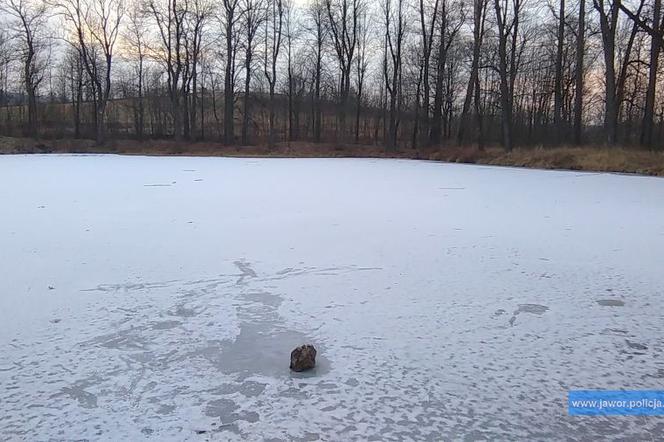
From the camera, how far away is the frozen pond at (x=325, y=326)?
73.8 inches

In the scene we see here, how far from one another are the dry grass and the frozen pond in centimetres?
1032

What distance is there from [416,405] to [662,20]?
22.0 meters

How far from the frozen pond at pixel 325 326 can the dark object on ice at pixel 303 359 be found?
61 millimetres

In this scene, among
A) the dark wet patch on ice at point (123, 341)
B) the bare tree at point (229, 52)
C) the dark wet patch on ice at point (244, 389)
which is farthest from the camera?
the bare tree at point (229, 52)

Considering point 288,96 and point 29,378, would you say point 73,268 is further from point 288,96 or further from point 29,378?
point 288,96

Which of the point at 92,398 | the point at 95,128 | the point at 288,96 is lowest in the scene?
the point at 92,398

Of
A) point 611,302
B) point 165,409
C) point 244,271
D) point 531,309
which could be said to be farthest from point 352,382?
point 611,302

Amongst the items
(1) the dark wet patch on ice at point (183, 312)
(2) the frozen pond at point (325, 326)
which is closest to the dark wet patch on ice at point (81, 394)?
(2) the frozen pond at point (325, 326)

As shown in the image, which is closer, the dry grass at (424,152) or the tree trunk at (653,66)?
the dry grass at (424,152)

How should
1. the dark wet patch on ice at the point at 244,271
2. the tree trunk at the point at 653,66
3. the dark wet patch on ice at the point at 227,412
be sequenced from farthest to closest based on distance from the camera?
1. the tree trunk at the point at 653,66
2. the dark wet patch on ice at the point at 244,271
3. the dark wet patch on ice at the point at 227,412

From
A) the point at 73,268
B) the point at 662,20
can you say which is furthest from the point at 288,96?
the point at 73,268

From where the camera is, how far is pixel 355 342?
2553 millimetres

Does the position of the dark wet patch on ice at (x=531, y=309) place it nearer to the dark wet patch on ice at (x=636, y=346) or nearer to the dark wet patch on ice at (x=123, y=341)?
the dark wet patch on ice at (x=636, y=346)

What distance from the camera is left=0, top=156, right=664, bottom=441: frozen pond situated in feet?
6.15
